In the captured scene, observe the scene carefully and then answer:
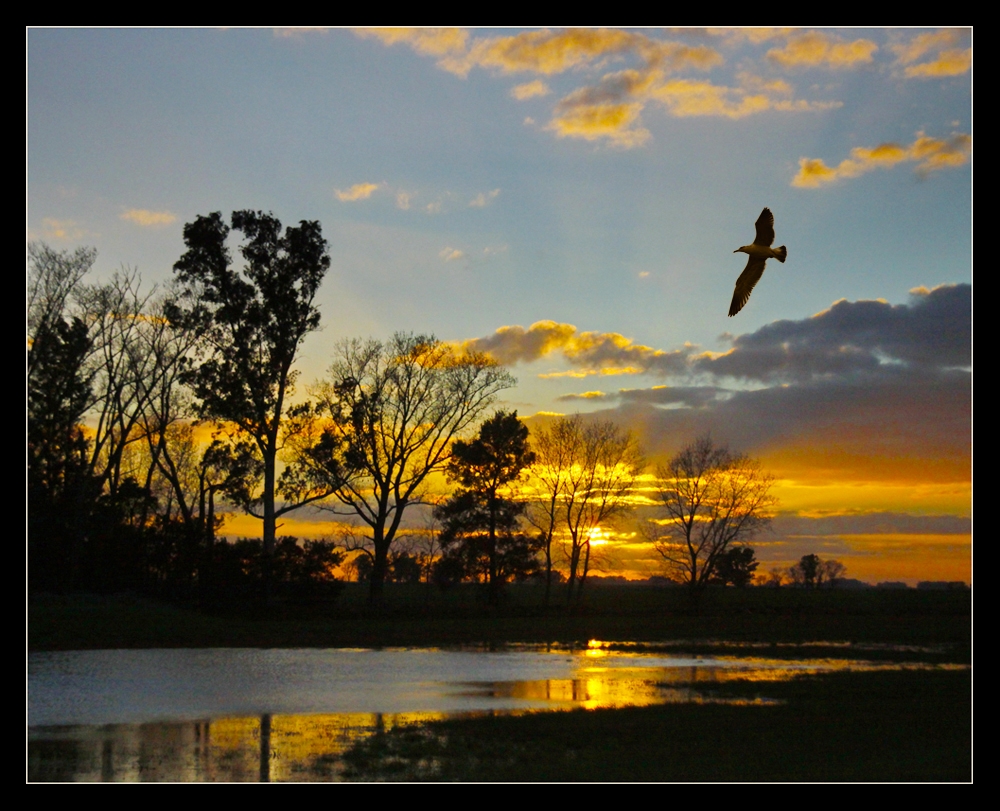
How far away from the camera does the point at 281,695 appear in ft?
64.3

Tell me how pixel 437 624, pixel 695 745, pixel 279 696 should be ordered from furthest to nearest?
1. pixel 437 624
2. pixel 279 696
3. pixel 695 745

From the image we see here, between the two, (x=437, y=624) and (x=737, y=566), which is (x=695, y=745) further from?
(x=737, y=566)

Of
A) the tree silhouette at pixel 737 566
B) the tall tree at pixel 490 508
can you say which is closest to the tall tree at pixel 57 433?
the tall tree at pixel 490 508

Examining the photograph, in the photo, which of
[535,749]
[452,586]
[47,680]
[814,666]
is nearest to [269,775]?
[535,749]

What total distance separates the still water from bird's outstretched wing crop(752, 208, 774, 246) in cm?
920

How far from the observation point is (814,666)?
27.1 meters

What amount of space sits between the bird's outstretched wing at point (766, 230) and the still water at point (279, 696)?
920cm

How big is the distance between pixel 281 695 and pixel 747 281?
1260 cm

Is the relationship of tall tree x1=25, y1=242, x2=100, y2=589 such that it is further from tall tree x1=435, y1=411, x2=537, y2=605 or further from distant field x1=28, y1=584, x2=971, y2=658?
tall tree x1=435, y1=411, x2=537, y2=605

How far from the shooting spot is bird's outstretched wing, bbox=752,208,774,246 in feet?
44.1

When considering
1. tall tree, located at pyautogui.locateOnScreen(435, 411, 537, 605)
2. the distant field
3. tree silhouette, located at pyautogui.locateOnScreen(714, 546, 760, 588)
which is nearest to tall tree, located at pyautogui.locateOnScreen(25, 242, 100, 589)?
the distant field

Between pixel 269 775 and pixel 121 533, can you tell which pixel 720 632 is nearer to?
pixel 121 533

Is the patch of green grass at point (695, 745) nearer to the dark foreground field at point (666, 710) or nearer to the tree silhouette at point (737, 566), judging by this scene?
the dark foreground field at point (666, 710)

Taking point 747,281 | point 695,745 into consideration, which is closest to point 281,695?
point 695,745
